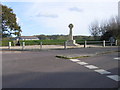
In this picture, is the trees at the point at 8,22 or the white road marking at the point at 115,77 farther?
the trees at the point at 8,22

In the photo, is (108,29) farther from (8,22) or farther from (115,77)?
(115,77)

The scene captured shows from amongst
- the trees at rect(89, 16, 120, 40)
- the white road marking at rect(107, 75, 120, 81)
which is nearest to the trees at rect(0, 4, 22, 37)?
the trees at rect(89, 16, 120, 40)

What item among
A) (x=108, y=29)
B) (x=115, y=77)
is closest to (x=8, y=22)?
(x=108, y=29)

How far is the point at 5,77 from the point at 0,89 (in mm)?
1465

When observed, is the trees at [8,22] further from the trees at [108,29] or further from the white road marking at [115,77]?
the white road marking at [115,77]

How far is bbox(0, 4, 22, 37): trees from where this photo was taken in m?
44.3

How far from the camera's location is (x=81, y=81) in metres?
6.21

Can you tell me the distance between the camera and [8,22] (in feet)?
148

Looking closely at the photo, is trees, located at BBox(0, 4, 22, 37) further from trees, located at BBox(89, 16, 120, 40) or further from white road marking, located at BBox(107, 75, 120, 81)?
white road marking, located at BBox(107, 75, 120, 81)

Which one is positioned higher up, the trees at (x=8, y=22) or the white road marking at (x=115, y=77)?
the trees at (x=8, y=22)

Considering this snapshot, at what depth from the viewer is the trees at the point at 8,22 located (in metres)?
44.3

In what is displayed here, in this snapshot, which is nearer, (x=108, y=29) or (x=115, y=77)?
(x=115, y=77)

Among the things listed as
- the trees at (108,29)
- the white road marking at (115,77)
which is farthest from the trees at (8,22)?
the white road marking at (115,77)

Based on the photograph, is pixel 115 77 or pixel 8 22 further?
pixel 8 22
